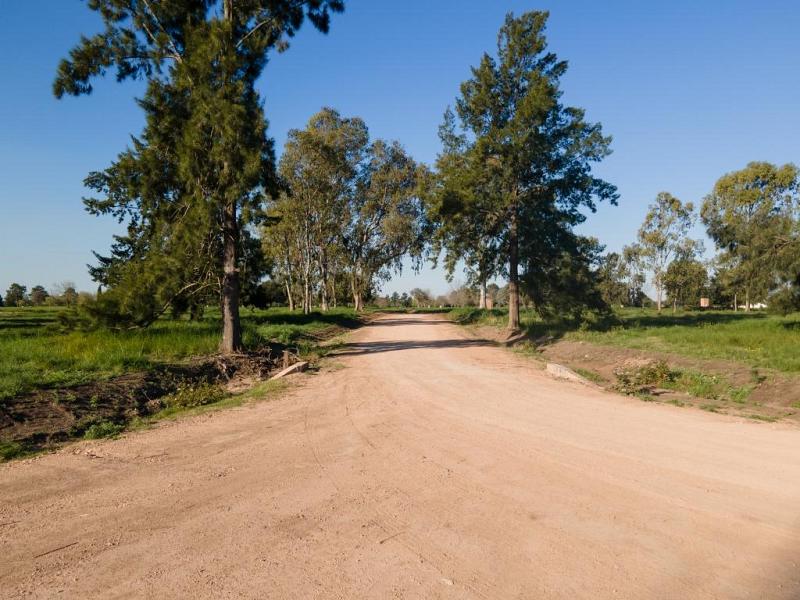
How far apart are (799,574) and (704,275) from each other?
70.4 m

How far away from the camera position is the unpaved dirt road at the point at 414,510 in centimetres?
348

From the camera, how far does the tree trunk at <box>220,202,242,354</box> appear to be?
1468cm

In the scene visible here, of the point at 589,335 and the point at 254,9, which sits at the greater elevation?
the point at 254,9

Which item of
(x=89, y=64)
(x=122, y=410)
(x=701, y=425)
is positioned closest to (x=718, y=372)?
(x=701, y=425)

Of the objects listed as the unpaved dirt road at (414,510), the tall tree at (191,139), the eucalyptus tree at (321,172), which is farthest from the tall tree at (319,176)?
the unpaved dirt road at (414,510)

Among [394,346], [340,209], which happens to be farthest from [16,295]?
[394,346]

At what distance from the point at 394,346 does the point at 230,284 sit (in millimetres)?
7081

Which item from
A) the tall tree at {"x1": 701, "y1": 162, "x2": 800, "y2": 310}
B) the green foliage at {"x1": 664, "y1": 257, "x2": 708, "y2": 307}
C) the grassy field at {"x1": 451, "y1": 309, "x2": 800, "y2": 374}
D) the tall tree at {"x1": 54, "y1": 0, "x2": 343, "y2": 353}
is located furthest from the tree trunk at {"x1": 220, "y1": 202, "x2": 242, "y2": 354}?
the green foliage at {"x1": 664, "y1": 257, "x2": 708, "y2": 307}

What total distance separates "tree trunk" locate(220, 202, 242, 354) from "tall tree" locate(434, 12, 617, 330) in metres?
11.6

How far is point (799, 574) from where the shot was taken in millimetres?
3512

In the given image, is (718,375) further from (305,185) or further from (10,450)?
(305,185)

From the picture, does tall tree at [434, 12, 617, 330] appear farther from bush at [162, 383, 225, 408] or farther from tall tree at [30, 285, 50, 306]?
tall tree at [30, 285, 50, 306]

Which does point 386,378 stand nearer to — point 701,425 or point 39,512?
point 701,425

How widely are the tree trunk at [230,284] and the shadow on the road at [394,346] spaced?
Answer: 3934mm
